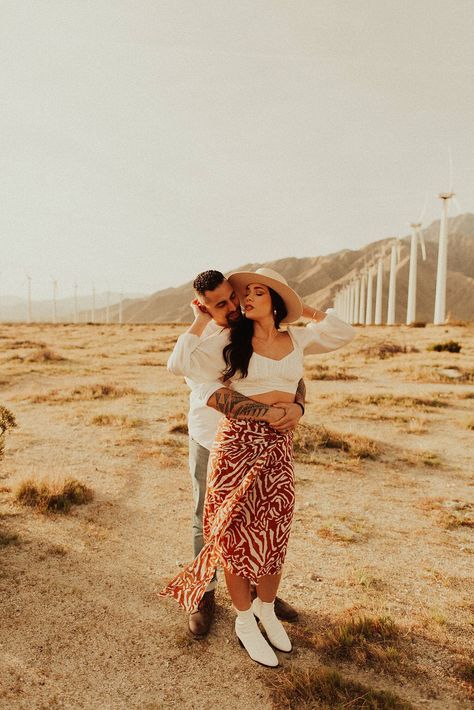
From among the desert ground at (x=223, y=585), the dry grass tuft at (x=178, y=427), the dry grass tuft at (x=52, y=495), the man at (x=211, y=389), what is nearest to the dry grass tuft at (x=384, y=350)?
the desert ground at (x=223, y=585)

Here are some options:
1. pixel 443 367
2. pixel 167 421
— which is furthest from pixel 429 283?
pixel 167 421

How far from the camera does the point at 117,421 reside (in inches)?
476

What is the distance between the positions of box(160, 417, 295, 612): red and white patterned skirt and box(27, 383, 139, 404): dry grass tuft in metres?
12.0

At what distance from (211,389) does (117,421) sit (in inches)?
348

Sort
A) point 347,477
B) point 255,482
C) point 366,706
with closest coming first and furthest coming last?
point 366,706
point 255,482
point 347,477

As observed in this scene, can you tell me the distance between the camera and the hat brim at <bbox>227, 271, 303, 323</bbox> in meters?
3.83

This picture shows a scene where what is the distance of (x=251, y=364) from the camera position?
3.79 meters

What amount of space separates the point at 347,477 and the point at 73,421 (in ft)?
23.0

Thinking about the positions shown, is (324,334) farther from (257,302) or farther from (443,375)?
(443,375)

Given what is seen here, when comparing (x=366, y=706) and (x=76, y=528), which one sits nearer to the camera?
(x=366, y=706)

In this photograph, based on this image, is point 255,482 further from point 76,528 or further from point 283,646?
point 76,528

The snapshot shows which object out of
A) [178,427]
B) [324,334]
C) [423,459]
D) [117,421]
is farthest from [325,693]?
[117,421]

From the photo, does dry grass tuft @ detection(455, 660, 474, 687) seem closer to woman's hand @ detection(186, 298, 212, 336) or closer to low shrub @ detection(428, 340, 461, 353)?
woman's hand @ detection(186, 298, 212, 336)

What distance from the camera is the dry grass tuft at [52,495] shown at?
6.88 metres
